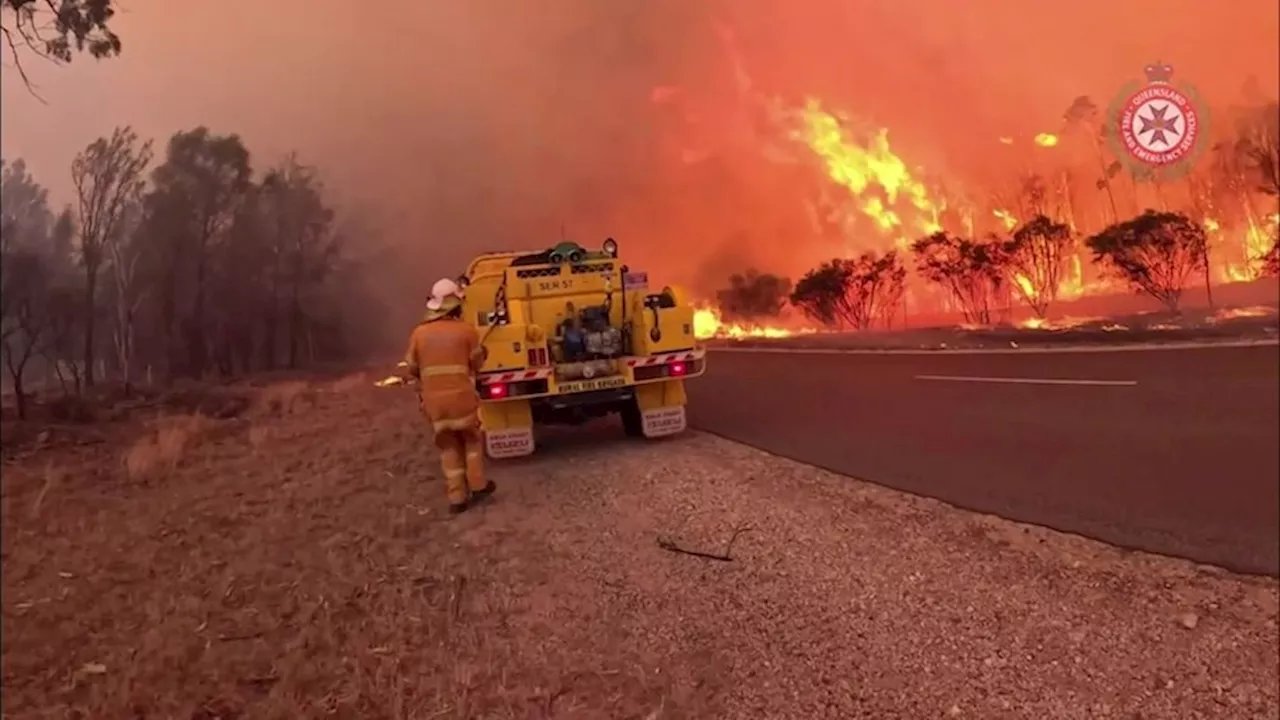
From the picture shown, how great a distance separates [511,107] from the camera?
120 inches

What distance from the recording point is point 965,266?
16.0 ft

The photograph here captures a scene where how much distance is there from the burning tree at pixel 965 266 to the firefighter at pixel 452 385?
2.43m

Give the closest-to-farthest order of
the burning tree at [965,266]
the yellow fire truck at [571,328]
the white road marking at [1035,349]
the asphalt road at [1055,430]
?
the yellow fire truck at [571,328] < the asphalt road at [1055,430] < the burning tree at [965,266] < the white road marking at [1035,349]

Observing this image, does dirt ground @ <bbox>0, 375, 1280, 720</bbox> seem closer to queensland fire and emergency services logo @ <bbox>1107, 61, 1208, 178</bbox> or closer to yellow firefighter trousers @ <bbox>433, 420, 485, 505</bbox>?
yellow firefighter trousers @ <bbox>433, 420, 485, 505</bbox>

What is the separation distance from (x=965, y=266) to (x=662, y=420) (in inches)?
77.5

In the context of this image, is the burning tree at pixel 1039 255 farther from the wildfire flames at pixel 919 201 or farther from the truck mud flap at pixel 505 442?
the truck mud flap at pixel 505 442

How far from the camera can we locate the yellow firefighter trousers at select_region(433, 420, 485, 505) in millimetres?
3650

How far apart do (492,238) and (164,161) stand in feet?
3.62

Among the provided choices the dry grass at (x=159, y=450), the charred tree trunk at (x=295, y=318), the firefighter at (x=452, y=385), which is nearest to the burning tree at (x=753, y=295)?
the firefighter at (x=452, y=385)

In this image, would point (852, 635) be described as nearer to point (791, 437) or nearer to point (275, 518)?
point (275, 518)

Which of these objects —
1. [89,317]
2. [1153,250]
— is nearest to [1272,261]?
[1153,250]

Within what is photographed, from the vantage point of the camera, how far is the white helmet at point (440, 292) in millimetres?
3168

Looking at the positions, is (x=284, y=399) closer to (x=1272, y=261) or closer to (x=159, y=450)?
(x=159, y=450)

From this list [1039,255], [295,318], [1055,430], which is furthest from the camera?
[1055,430]
